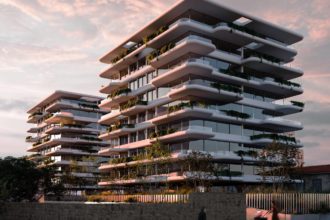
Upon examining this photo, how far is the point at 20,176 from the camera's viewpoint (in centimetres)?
5459

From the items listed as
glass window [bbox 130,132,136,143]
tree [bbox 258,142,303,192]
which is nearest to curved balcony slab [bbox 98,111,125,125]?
glass window [bbox 130,132,136,143]

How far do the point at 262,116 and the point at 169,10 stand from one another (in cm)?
2007

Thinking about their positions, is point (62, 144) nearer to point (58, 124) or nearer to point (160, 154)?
point (58, 124)

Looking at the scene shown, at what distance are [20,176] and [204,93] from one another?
23.9 metres

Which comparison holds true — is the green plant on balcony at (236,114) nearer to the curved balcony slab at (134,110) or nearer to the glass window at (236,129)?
the glass window at (236,129)

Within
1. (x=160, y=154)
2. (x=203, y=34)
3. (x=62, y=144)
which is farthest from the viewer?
(x=62, y=144)

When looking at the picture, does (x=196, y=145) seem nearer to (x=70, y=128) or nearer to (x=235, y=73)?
(x=235, y=73)

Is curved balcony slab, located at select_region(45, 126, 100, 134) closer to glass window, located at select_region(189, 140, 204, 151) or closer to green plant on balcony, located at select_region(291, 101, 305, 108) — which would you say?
glass window, located at select_region(189, 140, 204, 151)

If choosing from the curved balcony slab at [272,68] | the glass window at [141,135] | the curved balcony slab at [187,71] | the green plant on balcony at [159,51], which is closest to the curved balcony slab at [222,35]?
the green plant on balcony at [159,51]

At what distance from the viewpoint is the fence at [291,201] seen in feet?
122

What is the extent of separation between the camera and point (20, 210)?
38750 mm

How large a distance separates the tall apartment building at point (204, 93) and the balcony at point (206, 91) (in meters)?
0.12

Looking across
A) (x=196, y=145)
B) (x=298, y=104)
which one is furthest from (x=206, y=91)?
(x=298, y=104)

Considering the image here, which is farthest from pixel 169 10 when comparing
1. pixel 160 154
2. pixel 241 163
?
pixel 241 163
